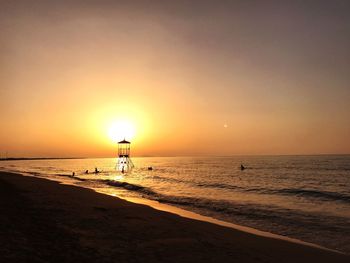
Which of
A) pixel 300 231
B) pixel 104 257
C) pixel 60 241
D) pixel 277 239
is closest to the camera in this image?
pixel 104 257

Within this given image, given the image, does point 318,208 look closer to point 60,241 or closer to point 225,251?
point 225,251

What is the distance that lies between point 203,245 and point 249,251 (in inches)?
62.6

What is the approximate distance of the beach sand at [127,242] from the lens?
905cm

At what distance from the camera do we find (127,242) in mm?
11195

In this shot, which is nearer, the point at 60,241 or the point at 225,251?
the point at 60,241

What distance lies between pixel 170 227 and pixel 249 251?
425cm

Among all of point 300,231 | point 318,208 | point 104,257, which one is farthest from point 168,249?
point 318,208

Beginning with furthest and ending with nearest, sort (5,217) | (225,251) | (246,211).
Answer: (246,211) < (5,217) < (225,251)

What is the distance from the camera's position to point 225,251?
1109 centimetres

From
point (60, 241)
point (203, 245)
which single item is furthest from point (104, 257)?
point (203, 245)

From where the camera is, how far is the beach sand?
29.7 feet

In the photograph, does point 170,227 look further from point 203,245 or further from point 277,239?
point 277,239

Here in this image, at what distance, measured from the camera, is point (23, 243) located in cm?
915

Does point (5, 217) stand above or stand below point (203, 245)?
above
